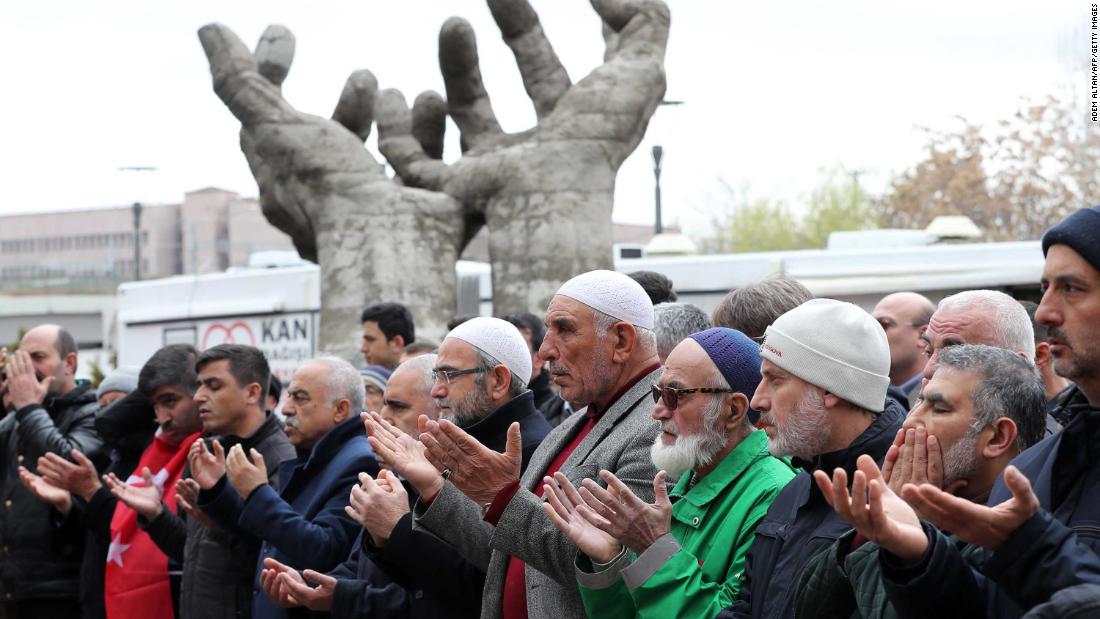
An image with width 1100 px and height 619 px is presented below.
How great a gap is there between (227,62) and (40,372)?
4.39 meters

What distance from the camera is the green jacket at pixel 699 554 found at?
393cm

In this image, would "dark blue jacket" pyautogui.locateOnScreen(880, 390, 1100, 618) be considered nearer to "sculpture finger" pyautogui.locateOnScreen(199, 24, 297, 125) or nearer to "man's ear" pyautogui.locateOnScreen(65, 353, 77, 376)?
"man's ear" pyautogui.locateOnScreen(65, 353, 77, 376)

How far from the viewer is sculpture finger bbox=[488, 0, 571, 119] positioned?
11.7 m

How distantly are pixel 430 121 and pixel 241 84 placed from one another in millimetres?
1645

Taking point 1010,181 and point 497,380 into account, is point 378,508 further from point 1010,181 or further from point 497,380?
point 1010,181

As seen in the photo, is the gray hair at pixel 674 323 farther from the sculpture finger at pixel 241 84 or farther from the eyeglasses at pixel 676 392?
the sculpture finger at pixel 241 84

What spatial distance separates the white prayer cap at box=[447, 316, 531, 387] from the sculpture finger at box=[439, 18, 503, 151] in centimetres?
661

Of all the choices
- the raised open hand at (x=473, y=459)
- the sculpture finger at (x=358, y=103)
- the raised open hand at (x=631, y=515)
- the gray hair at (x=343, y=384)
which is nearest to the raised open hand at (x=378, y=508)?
the raised open hand at (x=473, y=459)

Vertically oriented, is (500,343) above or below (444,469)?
above

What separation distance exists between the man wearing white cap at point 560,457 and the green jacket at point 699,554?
220 millimetres

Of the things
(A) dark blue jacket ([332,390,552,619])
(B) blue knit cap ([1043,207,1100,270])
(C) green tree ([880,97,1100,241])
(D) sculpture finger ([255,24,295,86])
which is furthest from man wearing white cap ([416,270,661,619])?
(C) green tree ([880,97,1100,241])

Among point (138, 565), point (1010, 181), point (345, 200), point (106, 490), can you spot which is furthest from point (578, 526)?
point (1010, 181)

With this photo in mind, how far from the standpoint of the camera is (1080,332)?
3.25m

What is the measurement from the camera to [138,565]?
23.8 feet
